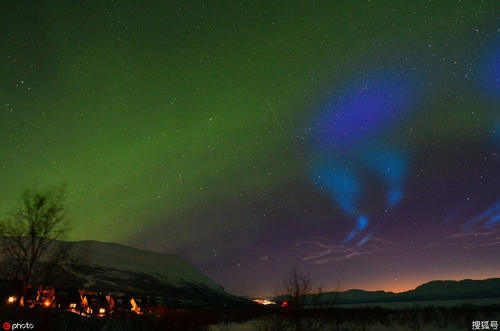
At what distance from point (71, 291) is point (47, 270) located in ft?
45.0

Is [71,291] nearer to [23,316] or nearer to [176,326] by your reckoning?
[176,326]

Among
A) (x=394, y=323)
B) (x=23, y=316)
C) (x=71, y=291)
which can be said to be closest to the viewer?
(x=23, y=316)

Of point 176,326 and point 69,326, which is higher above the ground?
point 69,326

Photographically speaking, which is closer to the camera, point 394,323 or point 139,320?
point 139,320

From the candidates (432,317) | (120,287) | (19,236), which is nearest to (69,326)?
(432,317)

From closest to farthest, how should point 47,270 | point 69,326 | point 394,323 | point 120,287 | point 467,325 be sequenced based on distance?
point 69,326 → point 467,325 → point 394,323 → point 47,270 → point 120,287

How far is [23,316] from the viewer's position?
33.0 ft

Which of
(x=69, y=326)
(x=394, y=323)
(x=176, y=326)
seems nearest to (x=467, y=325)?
(x=394, y=323)

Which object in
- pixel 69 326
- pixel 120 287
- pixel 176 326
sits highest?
pixel 69 326

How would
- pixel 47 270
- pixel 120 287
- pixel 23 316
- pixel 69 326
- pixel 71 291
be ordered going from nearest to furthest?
pixel 23 316
pixel 69 326
pixel 47 270
pixel 71 291
pixel 120 287

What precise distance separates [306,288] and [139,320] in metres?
14.8

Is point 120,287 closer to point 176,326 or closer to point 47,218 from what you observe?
point 47,218

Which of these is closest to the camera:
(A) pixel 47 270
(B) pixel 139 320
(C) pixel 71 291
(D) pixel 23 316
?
(D) pixel 23 316

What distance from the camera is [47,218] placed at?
121 ft
